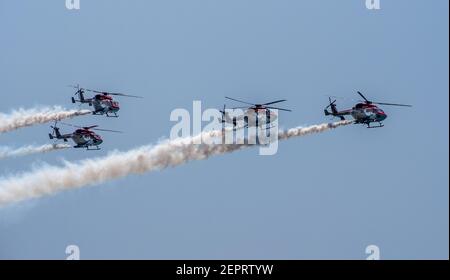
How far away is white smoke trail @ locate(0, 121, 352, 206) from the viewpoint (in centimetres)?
11356

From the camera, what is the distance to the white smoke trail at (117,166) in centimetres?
11356

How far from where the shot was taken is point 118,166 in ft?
380

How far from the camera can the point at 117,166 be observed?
11588 cm

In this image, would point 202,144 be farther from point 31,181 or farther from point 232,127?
point 31,181
